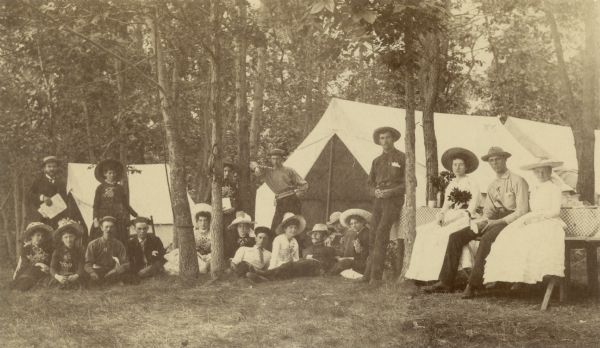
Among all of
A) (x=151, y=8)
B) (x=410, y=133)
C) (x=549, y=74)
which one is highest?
(x=549, y=74)

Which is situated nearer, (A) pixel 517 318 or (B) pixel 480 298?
(A) pixel 517 318

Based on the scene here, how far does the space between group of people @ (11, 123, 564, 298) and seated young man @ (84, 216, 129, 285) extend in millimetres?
11

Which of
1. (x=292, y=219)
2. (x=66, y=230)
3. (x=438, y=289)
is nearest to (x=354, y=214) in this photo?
(x=292, y=219)

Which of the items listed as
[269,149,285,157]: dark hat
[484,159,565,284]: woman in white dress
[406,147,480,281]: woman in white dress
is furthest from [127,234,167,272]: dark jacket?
[484,159,565,284]: woman in white dress

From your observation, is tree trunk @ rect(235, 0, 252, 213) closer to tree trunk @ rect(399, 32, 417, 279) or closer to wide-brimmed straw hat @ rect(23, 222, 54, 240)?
wide-brimmed straw hat @ rect(23, 222, 54, 240)

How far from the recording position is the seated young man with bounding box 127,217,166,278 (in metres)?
7.69

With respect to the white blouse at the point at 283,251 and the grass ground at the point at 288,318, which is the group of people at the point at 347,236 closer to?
the white blouse at the point at 283,251

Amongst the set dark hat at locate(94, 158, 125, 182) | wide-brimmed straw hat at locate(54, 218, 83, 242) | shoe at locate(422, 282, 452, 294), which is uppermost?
dark hat at locate(94, 158, 125, 182)

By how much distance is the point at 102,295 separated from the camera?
6.71 meters

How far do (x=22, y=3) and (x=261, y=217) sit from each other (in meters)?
5.10

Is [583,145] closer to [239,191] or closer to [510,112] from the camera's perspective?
[239,191]

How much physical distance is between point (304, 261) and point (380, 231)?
98 cm

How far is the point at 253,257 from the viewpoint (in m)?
7.68

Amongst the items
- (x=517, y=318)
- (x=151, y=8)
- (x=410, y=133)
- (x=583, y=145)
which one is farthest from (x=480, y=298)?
(x=583, y=145)
